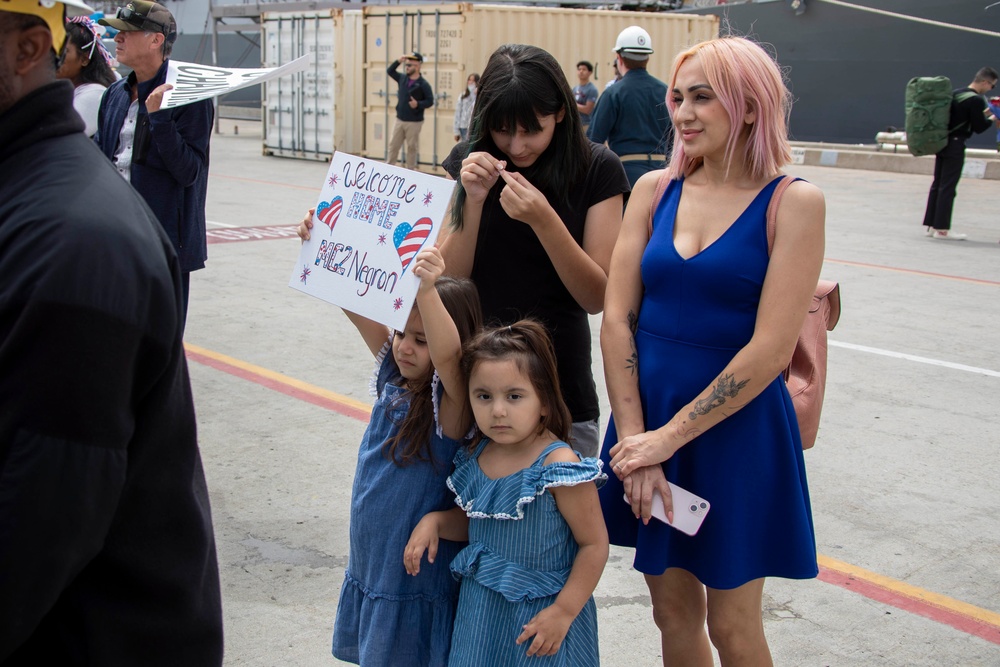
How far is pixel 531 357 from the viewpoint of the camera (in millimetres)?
2377

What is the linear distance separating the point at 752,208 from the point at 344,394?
147 inches

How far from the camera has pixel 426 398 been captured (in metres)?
2.47

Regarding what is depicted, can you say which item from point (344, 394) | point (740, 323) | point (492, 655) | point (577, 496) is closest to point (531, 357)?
point (577, 496)

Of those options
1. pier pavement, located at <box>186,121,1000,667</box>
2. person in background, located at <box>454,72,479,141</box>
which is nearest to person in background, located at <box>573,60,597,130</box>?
person in background, located at <box>454,72,479,141</box>

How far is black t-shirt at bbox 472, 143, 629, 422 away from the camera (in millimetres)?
2650

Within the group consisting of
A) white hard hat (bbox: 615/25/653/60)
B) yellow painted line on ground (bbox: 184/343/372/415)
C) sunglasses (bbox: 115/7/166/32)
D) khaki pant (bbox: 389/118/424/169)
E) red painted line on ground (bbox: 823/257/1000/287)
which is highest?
white hard hat (bbox: 615/25/653/60)

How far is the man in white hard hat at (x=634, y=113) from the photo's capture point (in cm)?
834

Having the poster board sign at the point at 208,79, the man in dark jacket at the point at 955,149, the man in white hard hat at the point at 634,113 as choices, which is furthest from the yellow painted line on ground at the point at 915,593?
the man in dark jacket at the point at 955,149

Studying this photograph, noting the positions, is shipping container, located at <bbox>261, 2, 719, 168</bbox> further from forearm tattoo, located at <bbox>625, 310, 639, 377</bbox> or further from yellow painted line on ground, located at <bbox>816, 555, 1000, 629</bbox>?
forearm tattoo, located at <bbox>625, 310, 639, 377</bbox>

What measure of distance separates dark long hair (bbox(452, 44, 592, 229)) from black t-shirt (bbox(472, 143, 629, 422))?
0.05 meters

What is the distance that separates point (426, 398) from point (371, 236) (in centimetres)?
43

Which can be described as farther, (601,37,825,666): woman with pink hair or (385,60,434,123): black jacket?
(385,60,434,123): black jacket

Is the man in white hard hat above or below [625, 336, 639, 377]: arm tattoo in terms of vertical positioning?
above

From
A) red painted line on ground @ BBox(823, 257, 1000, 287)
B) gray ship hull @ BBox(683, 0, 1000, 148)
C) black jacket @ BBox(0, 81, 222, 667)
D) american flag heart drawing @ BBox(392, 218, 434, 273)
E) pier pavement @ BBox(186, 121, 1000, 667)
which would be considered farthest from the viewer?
gray ship hull @ BBox(683, 0, 1000, 148)
